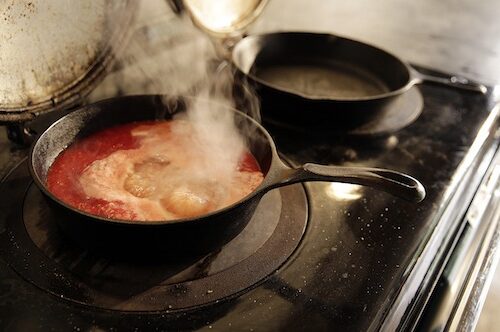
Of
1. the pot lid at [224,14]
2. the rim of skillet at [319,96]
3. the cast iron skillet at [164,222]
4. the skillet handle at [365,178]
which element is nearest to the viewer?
the cast iron skillet at [164,222]

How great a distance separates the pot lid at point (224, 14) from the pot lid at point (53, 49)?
0.30 meters

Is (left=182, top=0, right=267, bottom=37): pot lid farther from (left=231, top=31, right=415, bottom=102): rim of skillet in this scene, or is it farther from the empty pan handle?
the empty pan handle

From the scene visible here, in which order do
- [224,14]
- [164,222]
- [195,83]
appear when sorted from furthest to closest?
[224,14] → [195,83] → [164,222]

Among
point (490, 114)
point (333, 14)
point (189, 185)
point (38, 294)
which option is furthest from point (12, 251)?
point (333, 14)

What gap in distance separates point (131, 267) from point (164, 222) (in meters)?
0.19

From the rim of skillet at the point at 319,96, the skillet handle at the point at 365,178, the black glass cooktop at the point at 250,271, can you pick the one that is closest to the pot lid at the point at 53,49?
the black glass cooktop at the point at 250,271

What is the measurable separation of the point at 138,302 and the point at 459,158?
1004mm

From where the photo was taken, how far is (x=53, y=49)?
4.03 ft

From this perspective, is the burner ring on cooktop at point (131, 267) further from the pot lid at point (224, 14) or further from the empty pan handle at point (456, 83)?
the empty pan handle at point (456, 83)

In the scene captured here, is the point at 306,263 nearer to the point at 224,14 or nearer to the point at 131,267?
the point at 131,267

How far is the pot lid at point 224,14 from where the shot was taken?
5.16 feet

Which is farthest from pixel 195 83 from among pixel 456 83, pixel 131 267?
pixel 456 83

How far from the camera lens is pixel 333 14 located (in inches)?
102

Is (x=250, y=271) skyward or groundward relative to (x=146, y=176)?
groundward
